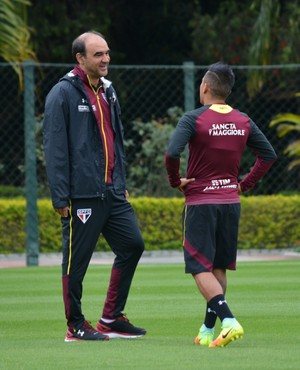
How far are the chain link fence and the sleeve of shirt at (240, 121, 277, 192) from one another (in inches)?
330

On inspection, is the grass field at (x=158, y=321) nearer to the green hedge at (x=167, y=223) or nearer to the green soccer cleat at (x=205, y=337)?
the green soccer cleat at (x=205, y=337)

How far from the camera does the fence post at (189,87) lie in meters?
17.6

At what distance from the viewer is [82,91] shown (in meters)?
8.80

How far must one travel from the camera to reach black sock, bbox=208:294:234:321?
8070mm

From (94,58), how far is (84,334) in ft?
6.33

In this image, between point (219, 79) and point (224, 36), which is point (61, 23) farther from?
point (219, 79)

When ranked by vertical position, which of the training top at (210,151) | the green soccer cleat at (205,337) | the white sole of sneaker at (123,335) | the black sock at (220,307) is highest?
the training top at (210,151)

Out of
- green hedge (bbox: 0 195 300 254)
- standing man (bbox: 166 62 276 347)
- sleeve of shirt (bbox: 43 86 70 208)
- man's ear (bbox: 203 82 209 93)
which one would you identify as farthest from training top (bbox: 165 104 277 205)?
green hedge (bbox: 0 195 300 254)

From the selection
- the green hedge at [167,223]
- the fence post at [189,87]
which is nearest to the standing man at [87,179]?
the fence post at [189,87]

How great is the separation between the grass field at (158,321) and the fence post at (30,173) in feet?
4.66

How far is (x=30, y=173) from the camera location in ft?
55.6

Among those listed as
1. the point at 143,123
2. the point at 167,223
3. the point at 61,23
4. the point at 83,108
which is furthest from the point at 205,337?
the point at 61,23

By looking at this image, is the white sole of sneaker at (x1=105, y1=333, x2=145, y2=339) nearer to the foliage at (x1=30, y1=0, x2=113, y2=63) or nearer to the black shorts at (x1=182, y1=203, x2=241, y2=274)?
the black shorts at (x1=182, y1=203, x2=241, y2=274)

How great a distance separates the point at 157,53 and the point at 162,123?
7.89m
